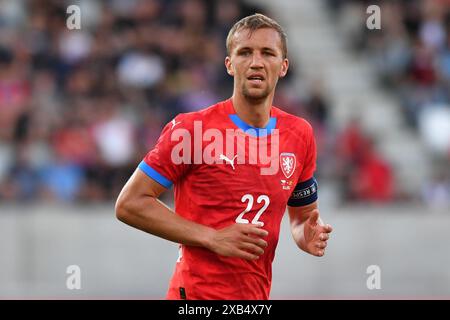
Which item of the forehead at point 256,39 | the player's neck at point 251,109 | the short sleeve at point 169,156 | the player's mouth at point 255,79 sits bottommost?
the short sleeve at point 169,156

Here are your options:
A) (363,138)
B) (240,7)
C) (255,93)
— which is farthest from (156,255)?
(255,93)

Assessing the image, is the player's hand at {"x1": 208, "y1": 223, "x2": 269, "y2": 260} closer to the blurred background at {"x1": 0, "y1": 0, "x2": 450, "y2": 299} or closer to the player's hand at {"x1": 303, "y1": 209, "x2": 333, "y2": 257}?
the player's hand at {"x1": 303, "y1": 209, "x2": 333, "y2": 257}

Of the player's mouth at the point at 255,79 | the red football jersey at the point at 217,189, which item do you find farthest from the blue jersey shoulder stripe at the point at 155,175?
the player's mouth at the point at 255,79

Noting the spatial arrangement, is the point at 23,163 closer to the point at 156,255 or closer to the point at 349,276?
the point at 156,255

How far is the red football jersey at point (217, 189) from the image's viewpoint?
6.36 metres

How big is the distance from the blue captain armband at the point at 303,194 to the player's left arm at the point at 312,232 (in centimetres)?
3

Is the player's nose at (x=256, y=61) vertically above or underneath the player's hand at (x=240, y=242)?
above

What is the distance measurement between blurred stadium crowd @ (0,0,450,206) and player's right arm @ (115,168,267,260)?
759 centimetres

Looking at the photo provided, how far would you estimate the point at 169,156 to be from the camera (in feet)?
20.8

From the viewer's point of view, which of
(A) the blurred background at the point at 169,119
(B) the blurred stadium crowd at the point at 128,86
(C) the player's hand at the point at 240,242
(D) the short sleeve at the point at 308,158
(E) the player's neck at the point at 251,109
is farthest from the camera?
(B) the blurred stadium crowd at the point at 128,86

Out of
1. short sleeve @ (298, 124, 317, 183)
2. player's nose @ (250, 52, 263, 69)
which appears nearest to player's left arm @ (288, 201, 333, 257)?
short sleeve @ (298, 124, 317, 183)

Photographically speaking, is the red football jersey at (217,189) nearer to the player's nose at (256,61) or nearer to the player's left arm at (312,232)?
the player's left arm at (312,232)

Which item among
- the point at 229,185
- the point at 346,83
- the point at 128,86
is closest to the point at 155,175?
the point at 229,185

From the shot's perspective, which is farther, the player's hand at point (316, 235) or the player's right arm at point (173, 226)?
the player's hand at point (316, 235)
